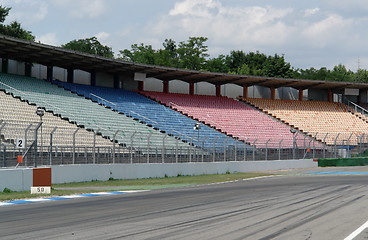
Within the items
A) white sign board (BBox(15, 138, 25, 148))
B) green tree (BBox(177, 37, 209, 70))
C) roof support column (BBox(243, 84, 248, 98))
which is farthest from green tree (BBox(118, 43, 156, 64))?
white sign board (BBox(15, 138, 25, 148))

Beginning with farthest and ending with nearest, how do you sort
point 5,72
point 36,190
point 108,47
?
point 108,47 < point 5,72 < point 36,190

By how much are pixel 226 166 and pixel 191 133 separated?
7.59 meters

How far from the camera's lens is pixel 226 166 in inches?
1480

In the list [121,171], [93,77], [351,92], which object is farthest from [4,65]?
[351,92]

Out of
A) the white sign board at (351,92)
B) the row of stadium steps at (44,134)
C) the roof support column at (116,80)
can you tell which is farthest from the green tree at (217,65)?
the row of stadium steps at (44,134)

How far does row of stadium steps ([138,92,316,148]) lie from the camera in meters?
50.1

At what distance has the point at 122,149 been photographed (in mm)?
28969

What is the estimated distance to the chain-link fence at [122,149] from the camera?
21953 mm

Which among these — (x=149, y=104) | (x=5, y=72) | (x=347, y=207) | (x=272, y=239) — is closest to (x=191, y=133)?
(x=149, y=104)

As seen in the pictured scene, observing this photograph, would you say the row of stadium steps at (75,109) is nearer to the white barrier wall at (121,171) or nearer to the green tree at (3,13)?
the white barrier wall at (121,171)

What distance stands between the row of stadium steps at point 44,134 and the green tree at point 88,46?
5436 cm

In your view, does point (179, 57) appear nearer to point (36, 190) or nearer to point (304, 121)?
point (304, 121)

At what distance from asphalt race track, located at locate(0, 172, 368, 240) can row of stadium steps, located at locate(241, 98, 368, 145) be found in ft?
129

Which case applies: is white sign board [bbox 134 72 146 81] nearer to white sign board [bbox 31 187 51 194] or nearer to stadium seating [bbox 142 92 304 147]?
stadium seating [bbox 142 92 304 147]
